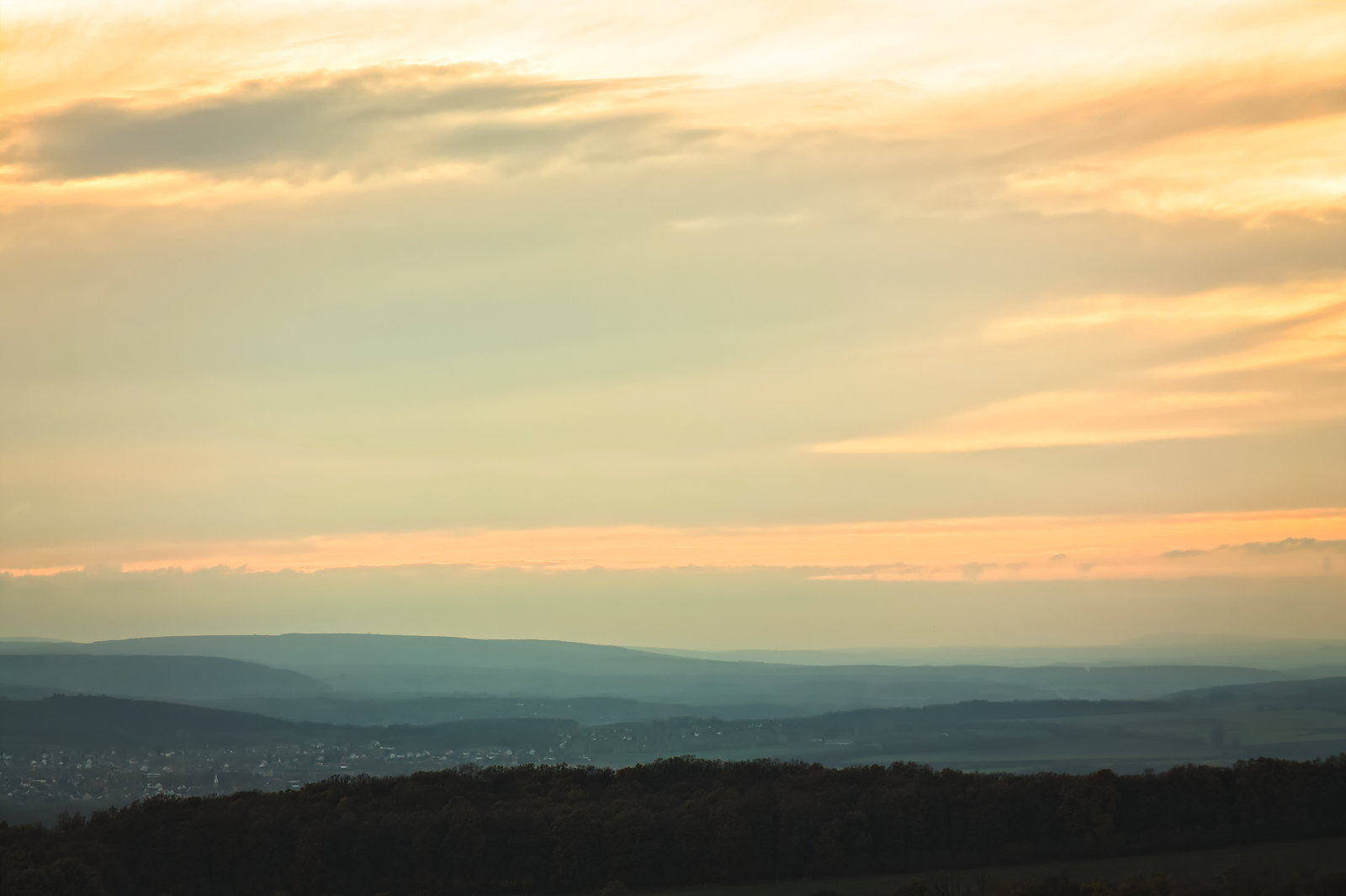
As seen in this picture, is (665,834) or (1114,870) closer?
(1114,870)

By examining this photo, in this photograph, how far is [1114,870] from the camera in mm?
63219

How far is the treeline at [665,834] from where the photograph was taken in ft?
228

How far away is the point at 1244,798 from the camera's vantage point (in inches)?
2753

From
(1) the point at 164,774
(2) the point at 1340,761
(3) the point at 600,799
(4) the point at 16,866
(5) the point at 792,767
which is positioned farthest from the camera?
(1) the point at 164,774

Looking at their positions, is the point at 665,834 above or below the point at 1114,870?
above

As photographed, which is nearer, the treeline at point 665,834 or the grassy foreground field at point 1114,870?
the grassy foreground field at point 1114,870

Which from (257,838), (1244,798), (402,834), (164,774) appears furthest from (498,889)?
(164,774)

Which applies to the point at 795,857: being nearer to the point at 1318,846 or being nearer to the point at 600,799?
the point at 600,799

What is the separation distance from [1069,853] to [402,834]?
3510 centimetres

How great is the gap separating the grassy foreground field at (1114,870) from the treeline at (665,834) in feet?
Result: 5.42

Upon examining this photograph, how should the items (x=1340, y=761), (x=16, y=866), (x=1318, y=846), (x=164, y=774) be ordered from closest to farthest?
(x=1318, y=846) < (x=16, y=866) < (x=1340, y=761) < (x=164, y=774)

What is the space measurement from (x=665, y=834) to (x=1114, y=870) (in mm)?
22621

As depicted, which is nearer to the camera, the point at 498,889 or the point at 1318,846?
the point at 1318,846

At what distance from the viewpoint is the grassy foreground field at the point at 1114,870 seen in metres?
59.3
